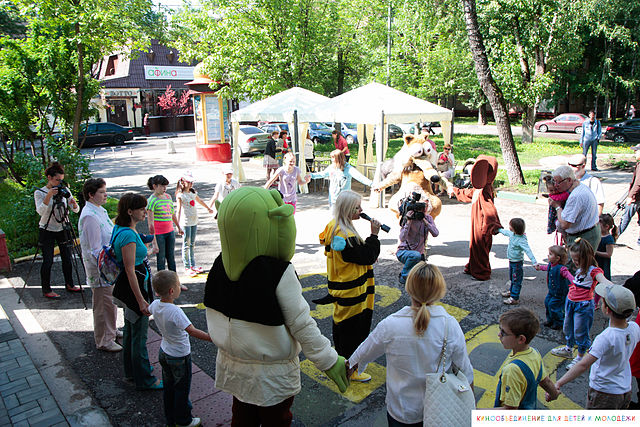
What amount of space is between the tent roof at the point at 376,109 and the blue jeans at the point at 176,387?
9.37 metres

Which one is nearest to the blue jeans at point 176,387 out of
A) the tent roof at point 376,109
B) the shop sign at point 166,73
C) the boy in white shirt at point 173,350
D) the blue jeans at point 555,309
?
the boy in white shirt at point 173,350

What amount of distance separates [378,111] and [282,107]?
3.77 m

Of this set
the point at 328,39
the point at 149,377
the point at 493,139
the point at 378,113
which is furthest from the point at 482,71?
the point at 493,139

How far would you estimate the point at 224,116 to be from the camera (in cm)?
2102

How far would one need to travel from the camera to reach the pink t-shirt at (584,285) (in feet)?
14.6

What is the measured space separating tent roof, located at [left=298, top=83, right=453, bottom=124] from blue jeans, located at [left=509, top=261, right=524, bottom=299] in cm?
677

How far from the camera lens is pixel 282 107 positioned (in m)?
14.7

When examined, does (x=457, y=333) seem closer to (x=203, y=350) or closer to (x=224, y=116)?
(x=203, y=350)

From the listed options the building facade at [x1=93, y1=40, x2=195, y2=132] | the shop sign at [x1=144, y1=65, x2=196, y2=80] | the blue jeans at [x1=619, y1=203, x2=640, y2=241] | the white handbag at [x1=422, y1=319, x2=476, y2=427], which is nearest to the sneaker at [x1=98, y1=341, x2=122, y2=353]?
the white handbag at [x1=422, y1=319, x2=476, y2=427]

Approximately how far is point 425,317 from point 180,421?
227 cm

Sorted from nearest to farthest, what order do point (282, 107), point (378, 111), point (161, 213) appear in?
1. point (161, 213)
2. point (378, 111)
3. point (282, 107)

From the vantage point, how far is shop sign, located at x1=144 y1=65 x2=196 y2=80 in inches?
1565

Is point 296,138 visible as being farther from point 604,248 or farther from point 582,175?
point 604,248

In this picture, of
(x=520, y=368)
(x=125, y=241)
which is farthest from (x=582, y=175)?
(x=125, y=241)
